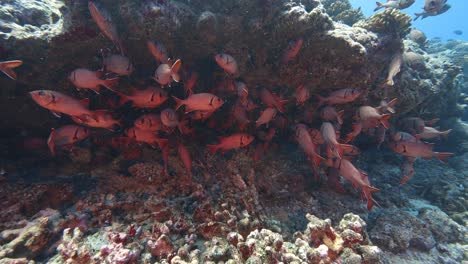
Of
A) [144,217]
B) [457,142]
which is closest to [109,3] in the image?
[144,217]

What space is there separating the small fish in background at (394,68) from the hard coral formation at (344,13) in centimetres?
514

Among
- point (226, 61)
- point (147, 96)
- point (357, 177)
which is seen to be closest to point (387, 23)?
point (357, 177)

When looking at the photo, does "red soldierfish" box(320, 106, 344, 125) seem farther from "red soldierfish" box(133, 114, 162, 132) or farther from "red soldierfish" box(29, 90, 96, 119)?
"red soldierfish" box(29, 90, 96, 119)

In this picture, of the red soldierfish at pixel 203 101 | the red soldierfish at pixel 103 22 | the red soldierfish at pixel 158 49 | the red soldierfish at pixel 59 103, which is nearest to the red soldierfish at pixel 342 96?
the red soldierfish at pixel 203 101

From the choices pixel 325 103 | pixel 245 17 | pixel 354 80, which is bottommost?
pixel 325 103

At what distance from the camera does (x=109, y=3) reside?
14.0 ft

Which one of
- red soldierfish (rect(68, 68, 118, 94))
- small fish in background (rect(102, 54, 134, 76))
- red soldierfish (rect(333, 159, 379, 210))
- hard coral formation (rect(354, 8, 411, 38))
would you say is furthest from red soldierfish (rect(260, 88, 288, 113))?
hard coral formation (rect(354, 8, 411, 38))

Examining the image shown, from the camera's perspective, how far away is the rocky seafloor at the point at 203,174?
3191mm

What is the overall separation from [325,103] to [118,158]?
4.04m

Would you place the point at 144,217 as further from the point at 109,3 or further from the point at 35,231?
the point at 109,3

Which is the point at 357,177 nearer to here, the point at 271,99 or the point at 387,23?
the point at 271,99

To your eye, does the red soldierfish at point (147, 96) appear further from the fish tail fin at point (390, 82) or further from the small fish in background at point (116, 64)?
the fish tail fin at point (390, 82)

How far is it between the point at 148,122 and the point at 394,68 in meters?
4.77

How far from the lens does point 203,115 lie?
4.47m
